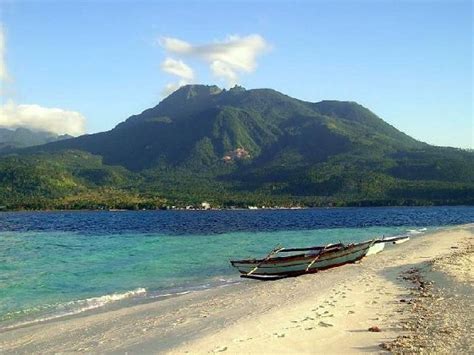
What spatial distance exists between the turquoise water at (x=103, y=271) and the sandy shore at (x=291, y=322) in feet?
11.9

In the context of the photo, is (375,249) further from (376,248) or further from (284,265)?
(284,265)

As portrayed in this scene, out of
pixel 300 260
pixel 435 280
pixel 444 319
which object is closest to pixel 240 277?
pixel 300 260

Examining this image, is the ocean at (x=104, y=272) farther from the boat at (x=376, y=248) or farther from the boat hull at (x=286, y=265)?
the boat at (x=376, y=248)

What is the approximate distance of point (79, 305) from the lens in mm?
25344

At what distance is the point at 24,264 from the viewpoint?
140 feet

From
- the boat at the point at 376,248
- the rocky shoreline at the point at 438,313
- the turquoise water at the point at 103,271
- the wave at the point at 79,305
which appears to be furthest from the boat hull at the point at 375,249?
the wave at the point at 79,305

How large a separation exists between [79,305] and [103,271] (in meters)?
13.2

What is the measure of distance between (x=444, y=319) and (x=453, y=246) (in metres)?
31.5

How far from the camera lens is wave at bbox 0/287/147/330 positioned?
2225cm

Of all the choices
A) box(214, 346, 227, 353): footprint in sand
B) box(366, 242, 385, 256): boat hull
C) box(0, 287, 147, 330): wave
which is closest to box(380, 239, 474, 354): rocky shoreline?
box(214, 346, 227, 353): footprint in sand

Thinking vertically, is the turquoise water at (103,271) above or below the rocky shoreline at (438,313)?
below

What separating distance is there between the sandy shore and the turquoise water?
3630mm

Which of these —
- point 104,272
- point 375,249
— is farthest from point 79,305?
point 375,249

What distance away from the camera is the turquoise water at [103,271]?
26.3 metres
